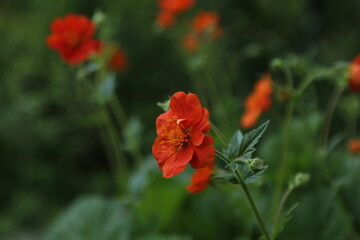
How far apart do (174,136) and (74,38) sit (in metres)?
0.73

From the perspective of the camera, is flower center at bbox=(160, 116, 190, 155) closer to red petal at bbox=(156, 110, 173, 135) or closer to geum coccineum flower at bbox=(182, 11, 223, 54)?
red petal at bbox=(156, 110, 173, 135)

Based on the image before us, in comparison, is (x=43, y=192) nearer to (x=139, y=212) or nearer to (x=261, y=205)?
(x=139, y=212)

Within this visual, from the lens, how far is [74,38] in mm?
1486

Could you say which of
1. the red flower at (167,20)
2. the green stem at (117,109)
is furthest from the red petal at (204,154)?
the red flower at (167,20)

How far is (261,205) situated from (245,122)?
318 mm

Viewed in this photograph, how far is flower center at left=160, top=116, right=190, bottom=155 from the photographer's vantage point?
2.89 ft

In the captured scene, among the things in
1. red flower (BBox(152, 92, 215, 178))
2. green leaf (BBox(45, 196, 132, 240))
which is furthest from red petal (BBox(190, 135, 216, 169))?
green leaf (BBox(45, 196, 132, 240))

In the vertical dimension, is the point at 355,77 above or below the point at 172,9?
below

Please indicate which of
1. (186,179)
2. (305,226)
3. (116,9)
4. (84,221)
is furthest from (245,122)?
(116,9)

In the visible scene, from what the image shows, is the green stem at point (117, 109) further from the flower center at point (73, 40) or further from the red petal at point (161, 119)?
the red petal at point (161, 119)

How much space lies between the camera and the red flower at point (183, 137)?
0.83 m

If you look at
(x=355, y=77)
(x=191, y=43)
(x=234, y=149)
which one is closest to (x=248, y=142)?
(x=234, y=149)

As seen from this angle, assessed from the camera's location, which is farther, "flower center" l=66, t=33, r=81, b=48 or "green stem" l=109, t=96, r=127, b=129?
"green stem" l=109, t=96, r=127, b=129

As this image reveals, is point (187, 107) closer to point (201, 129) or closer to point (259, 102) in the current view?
point (201, 129)
